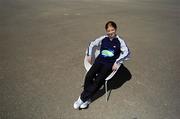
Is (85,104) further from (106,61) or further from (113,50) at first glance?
(113,50)

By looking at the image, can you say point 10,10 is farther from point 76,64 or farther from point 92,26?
point 76,64

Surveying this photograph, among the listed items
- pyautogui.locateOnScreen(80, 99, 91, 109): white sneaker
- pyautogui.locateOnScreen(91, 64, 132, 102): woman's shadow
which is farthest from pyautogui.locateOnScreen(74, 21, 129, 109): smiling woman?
pyautogui.locateOnScreen(91, 64, 132, 102): woman's shadow

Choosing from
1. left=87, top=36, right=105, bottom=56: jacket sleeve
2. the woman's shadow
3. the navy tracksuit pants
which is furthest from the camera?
the woman's shadow

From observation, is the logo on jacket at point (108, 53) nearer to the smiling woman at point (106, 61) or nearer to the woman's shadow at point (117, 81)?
the smiling woman at point (106, 61)

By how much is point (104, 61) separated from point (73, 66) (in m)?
1.82

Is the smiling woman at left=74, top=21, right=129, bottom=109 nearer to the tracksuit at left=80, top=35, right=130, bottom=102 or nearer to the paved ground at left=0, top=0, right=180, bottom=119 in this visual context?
the tracksuit at left=80, top=35, right=130, bottom=102

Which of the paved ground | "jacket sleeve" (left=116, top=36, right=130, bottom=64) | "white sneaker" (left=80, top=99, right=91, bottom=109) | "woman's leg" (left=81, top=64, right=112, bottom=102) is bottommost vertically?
the paved ground

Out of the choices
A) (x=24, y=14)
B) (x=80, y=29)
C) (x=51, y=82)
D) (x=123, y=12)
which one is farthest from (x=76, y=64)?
(x=123, y=12)

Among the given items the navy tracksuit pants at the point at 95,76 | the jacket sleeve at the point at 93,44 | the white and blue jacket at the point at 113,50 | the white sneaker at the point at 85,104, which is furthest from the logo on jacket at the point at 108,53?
the white sneaker at the point at 85,104

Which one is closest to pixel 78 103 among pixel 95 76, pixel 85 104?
pixel 85 104

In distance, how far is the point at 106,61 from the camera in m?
5.71

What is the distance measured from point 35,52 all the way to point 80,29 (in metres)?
3.23

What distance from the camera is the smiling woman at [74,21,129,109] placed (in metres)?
5.54

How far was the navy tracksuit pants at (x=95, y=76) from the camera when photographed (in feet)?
18.0
